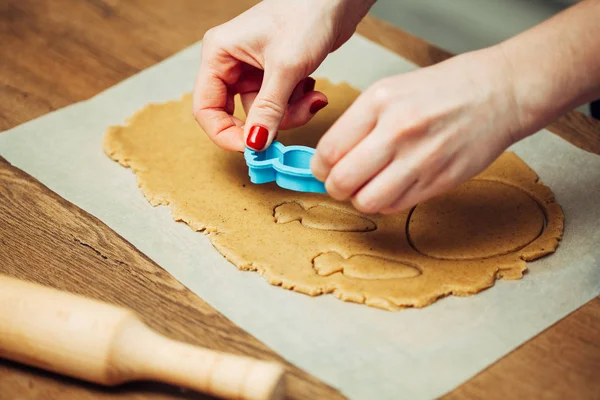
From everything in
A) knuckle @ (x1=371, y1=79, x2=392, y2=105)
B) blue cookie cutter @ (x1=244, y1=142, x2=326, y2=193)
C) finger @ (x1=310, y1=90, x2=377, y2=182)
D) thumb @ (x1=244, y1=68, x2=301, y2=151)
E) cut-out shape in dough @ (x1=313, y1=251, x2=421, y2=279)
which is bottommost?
cut-out shape in dough @ (x1=313, y1=251, x2=421, y2=279)

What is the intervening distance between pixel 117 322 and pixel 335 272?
39cm

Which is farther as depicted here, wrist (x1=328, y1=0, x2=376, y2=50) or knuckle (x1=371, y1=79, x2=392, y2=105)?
wrist (x1=328, y1=0, x2=376, y2=50)

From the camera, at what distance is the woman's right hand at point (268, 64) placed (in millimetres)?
1258

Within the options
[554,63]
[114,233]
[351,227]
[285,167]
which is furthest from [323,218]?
[554,63]

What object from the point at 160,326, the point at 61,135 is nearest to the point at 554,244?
the point at 160,326

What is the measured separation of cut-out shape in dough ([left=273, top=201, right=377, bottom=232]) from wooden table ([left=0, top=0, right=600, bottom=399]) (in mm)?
245

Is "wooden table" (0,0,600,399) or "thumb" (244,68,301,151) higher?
"thumb" (244,68,301,151)

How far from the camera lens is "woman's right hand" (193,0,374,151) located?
1.26m

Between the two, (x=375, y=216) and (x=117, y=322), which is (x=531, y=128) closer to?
(x=375, y=216)

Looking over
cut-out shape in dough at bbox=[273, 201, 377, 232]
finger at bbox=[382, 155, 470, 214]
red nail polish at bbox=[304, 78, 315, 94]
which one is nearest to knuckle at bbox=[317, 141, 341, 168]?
finger at bbox=[382, 155, 470, 214]

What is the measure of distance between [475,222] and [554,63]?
34 centimetres

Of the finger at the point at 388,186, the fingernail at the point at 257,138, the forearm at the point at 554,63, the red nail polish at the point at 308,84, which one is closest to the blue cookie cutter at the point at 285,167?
the fingernail at the point at 257,138

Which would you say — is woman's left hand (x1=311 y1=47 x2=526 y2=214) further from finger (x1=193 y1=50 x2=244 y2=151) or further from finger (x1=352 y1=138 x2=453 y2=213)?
finger (x1=193 y1=50 x2=244 y2=151)

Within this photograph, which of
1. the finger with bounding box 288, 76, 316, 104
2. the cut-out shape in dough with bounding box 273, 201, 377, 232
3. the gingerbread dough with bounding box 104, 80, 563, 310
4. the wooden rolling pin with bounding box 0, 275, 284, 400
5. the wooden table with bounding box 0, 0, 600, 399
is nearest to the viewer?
the wooden rolling pin with bounding box 0, 275, 284, 400
